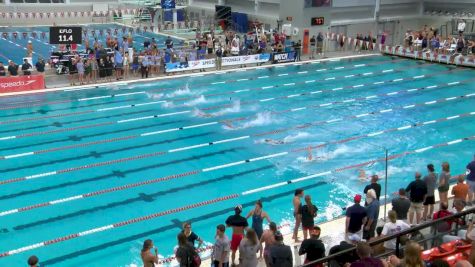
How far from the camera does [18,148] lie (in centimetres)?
1367

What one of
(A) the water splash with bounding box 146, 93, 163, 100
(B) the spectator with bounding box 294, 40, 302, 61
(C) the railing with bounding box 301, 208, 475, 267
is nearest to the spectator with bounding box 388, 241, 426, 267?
(C) the railing with bounding box 301, 208, 475, 267

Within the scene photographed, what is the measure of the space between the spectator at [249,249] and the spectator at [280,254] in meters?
0.36

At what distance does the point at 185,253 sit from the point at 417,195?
4.46 meters

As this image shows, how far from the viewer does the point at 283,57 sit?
26.5 metres

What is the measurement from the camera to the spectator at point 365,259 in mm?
5018

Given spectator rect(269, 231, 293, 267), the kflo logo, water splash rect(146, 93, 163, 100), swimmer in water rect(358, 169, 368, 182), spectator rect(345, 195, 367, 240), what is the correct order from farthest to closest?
the kflo logo, water splash rect(146, 93, 163, 100), swimmer in water rect(358, 169, 368, 182), spectator rect(345, 195, 367, 240), spectator rect(269, 231, 293, 267)

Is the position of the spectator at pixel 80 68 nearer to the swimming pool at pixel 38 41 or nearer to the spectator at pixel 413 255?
the swimming pool at pixel 38 41

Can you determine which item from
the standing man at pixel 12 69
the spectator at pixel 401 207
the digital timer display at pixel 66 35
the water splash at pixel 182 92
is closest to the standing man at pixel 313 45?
the water splash at pixel 182 92

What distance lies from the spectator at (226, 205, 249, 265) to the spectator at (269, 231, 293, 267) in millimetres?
1100

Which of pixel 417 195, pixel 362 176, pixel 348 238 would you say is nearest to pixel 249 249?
pixel 348 238

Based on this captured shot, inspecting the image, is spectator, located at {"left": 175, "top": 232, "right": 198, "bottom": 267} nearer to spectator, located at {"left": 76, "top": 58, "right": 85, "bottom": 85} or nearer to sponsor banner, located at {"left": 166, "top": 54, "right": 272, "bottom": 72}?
spectator, located at {"left": 76, "top": 58, "right": 85, "bottom": 85}

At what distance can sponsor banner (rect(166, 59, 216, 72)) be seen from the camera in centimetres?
2311

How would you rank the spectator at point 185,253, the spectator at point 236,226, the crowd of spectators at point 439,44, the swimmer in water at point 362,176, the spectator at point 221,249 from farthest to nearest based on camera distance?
the crowd of spectators at point 439,44
the swimmer in water at point 362,176
the spectator at point 236,226
the spectator at point 221,249
the spectator at point 185,253

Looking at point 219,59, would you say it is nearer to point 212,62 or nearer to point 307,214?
point 212,62
